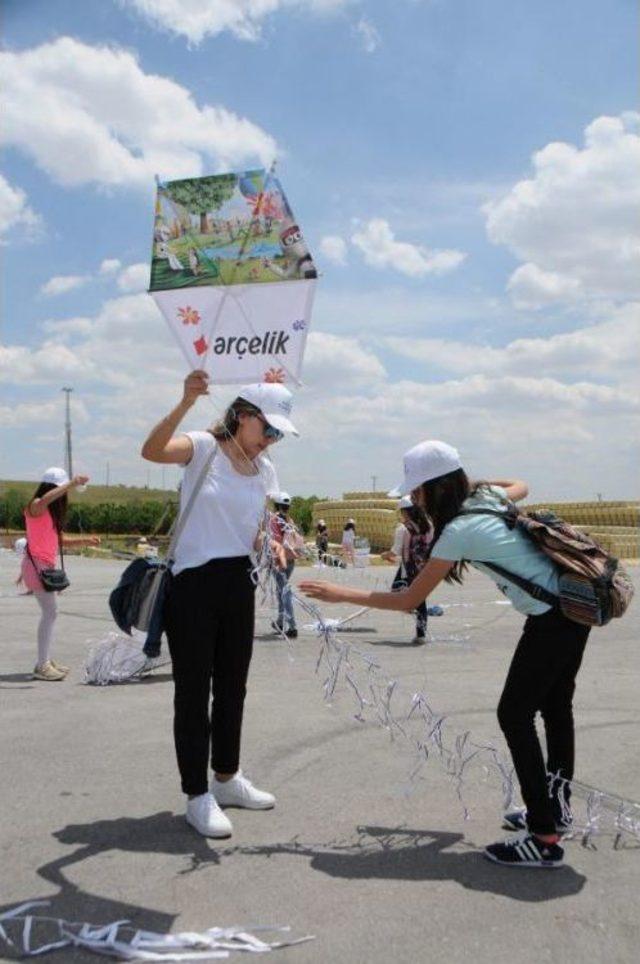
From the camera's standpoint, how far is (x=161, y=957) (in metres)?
3.11

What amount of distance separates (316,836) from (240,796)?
1.66 feet

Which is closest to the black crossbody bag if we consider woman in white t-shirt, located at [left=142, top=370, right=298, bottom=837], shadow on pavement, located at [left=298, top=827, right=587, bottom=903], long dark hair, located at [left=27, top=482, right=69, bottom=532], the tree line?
long dark hair, located at [left=27, top=482, right=69, bottom=532]

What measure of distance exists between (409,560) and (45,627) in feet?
15.9

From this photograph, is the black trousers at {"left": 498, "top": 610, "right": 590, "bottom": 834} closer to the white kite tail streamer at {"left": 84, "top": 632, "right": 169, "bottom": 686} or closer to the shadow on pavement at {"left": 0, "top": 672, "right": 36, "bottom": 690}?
the white kite tail streamer at {"left": 84, "top": 632, "right": 169, "bottom": 686}

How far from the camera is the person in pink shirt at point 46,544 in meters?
7.74

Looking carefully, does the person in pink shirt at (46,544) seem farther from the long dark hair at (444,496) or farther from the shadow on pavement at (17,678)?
the long dark hair at (444,496)

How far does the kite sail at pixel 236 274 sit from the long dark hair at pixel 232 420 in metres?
0.19

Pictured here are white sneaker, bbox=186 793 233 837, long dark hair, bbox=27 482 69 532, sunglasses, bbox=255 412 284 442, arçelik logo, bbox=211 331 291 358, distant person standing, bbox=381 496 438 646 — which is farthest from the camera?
distant person standing, bbox=381 496 438 646

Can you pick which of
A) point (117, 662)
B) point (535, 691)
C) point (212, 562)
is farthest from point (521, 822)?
point (117, 662)

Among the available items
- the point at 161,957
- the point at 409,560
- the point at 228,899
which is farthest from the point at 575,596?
the point at 409,560

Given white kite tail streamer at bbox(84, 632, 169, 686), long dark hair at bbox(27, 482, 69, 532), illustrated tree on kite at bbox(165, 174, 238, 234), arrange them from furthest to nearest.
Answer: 1. long dark hair at bbox(27, 482, 69, 532)
2. white kite tail streamer at bbox(84, 632, 169, 686)
3. illustrated tree on kite at bbox(165, 174, 238, 234)

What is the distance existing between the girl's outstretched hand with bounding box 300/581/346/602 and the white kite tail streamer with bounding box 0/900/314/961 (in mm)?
1263

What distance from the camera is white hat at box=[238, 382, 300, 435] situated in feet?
14.0

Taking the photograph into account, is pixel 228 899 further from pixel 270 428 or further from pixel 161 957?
pixel 270 428
